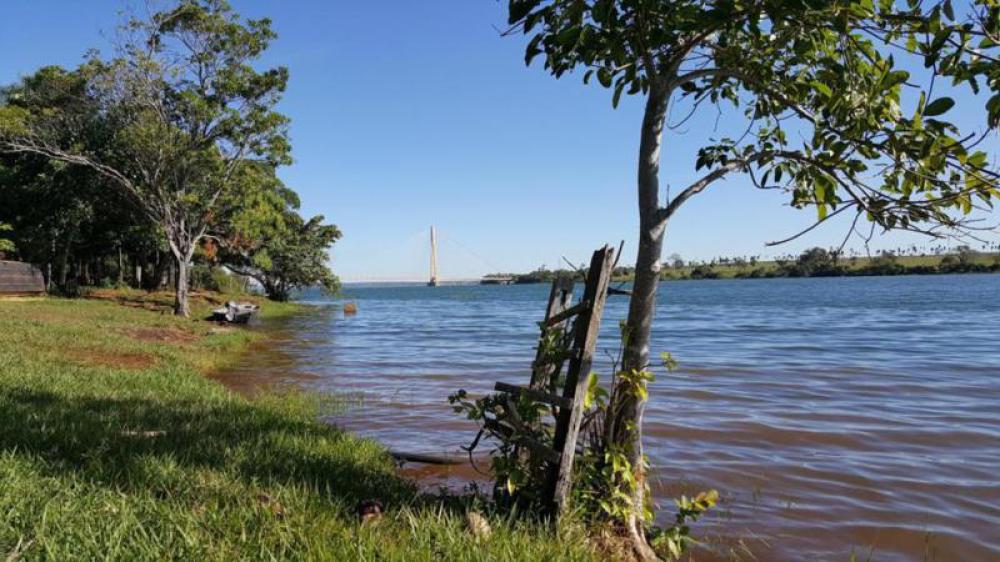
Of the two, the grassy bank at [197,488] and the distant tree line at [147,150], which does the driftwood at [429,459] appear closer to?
the grassy bank at [197,488]

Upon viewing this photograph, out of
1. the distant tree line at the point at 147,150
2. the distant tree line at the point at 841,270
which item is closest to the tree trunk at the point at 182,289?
the distant tree line at the point at 147,150

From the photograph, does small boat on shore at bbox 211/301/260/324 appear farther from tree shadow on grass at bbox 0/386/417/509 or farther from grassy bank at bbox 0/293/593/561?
tree shadow on grass at bbox 0/386/417/509

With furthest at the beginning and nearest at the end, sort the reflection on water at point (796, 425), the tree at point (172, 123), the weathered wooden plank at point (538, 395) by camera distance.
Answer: the tree at point (172, 123), the reflection on water at point (796, 425), the weathered wooden plank at point (538, 395)

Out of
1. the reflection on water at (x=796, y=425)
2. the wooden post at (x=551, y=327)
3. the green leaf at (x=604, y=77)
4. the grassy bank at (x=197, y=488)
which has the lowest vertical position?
the reflection on water at (x=796, y=425)

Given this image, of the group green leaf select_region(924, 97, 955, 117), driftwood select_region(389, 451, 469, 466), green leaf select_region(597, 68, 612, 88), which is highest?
green leaf select_region(597, 68, 612, 88)

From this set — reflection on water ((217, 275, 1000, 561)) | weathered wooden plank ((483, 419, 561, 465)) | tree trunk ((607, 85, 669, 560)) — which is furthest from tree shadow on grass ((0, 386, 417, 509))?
reflection on water ((217, 275, 1000, 561))

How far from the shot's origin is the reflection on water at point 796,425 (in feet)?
21.2

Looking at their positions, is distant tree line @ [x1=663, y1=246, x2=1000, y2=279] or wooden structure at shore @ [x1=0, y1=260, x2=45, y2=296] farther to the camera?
wooden structure at shore @ [x1=0, y1=260, x2=45, y2=296]

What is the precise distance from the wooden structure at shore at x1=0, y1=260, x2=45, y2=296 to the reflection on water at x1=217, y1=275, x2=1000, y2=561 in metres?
13.2

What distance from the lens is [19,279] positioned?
28.8 metres

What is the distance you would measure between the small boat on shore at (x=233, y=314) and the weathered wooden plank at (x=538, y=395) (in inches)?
1018

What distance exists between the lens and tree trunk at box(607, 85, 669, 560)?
15.2 ft

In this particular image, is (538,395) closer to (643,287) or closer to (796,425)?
(643,287)

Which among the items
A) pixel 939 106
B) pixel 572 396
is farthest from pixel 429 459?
pixel 939 106
